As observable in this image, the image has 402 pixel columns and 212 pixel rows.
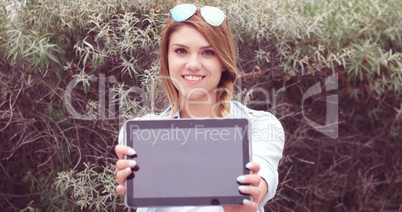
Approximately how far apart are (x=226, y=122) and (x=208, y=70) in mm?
297

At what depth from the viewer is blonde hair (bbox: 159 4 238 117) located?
1306 mm

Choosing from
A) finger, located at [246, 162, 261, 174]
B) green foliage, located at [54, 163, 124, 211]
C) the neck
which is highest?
the neck

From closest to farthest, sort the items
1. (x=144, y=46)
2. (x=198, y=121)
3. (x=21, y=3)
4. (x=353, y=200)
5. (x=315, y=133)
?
(x=198, y=121), (x=144, y=46), (x=21, y=3), (x=315, y=133), (x=353, y=200)

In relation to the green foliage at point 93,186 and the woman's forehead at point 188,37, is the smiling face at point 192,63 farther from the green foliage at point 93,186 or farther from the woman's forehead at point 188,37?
the green foliage at point 93,186

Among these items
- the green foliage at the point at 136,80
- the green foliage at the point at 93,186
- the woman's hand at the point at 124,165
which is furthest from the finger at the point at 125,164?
the green foliage at the point at 93,186

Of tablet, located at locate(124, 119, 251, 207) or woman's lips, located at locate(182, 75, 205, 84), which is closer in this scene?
tablet, located at locate(124, 119, 251, 207)

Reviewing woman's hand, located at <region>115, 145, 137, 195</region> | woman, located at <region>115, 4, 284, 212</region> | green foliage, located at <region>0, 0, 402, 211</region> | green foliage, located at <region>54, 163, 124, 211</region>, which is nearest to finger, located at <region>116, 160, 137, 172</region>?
woman's hand, located at <region>115, 145, 137, 195</region>

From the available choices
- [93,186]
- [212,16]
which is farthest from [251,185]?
[93,186]

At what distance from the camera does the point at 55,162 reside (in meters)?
2.33

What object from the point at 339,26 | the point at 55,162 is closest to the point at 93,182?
the point at 55,162

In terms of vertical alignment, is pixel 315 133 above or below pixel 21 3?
below

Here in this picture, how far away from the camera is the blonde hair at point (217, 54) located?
131 cm

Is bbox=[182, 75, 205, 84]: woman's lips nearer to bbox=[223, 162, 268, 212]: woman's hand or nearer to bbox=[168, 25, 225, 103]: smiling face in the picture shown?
bbox=[168, 25, 225, 103]: smiling face

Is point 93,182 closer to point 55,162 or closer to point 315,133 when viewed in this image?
point 55,162
